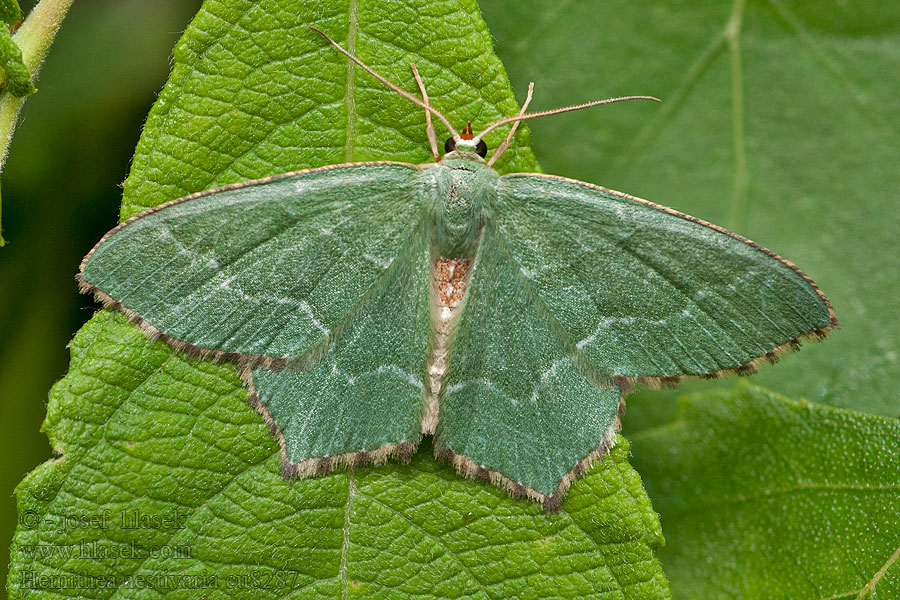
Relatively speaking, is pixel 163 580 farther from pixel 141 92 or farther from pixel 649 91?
pixel 649 91

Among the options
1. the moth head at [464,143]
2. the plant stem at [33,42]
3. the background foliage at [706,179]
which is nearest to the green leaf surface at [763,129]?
the background foliage at [706,179]

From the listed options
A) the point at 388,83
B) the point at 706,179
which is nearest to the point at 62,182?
the point at 388,83

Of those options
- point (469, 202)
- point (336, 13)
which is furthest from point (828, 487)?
point (336, 13)

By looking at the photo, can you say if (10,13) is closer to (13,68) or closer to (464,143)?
(13,68)

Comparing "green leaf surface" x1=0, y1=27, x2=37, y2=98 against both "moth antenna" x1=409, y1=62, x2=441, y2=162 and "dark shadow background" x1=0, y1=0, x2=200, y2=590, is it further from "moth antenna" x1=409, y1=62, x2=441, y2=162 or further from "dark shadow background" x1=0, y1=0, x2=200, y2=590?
"moth antenna" x1=409, y1=62, x2=441, y2=162

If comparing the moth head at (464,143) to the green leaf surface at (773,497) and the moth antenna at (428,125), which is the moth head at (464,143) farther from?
the green leaf surface at (773,497)
